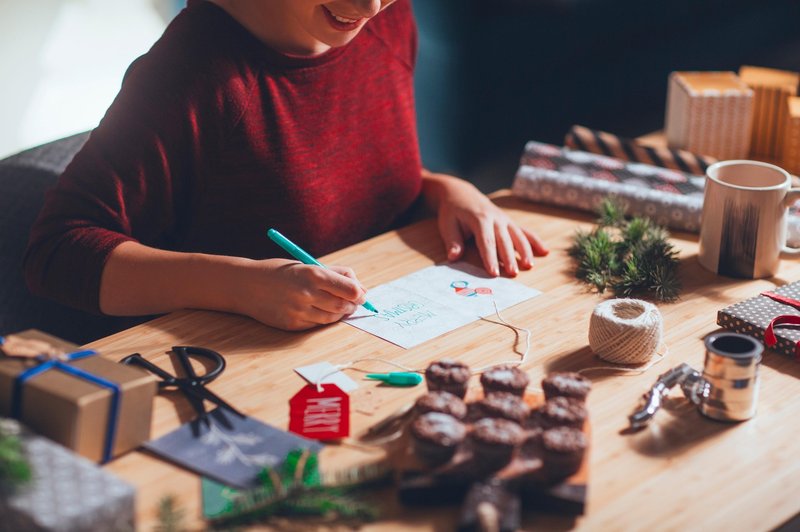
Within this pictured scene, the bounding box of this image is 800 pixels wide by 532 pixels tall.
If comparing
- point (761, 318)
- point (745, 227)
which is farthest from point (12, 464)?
point (745, 227)

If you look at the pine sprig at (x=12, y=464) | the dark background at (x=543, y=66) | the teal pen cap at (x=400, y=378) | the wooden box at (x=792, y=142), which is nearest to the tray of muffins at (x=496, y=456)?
the teal pen cap at (x=400, y=378)

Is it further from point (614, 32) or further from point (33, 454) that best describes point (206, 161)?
point (614, 32)

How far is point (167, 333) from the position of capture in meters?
1.25

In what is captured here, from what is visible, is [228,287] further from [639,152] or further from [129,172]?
[639,152]

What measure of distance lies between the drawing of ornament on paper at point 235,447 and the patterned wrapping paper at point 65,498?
0.15 m

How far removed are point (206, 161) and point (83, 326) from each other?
35 cm

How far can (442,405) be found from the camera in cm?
98

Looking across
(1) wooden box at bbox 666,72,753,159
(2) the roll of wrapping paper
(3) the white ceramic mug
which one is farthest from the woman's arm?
(1) wooden box at bbox 666,72,753,159

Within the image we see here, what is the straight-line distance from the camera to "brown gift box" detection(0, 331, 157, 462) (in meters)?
0.92

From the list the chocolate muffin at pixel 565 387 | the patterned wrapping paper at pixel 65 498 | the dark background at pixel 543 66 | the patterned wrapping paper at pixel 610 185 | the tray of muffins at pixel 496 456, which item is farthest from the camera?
the dark background at pixel 543 66

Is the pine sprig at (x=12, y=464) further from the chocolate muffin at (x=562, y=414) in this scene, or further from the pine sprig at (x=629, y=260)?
the pine sprig at (x=629, y=260)

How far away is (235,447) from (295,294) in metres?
0.29

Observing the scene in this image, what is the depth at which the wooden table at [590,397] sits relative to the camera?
91 cm

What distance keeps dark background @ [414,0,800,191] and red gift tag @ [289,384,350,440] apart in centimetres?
266
